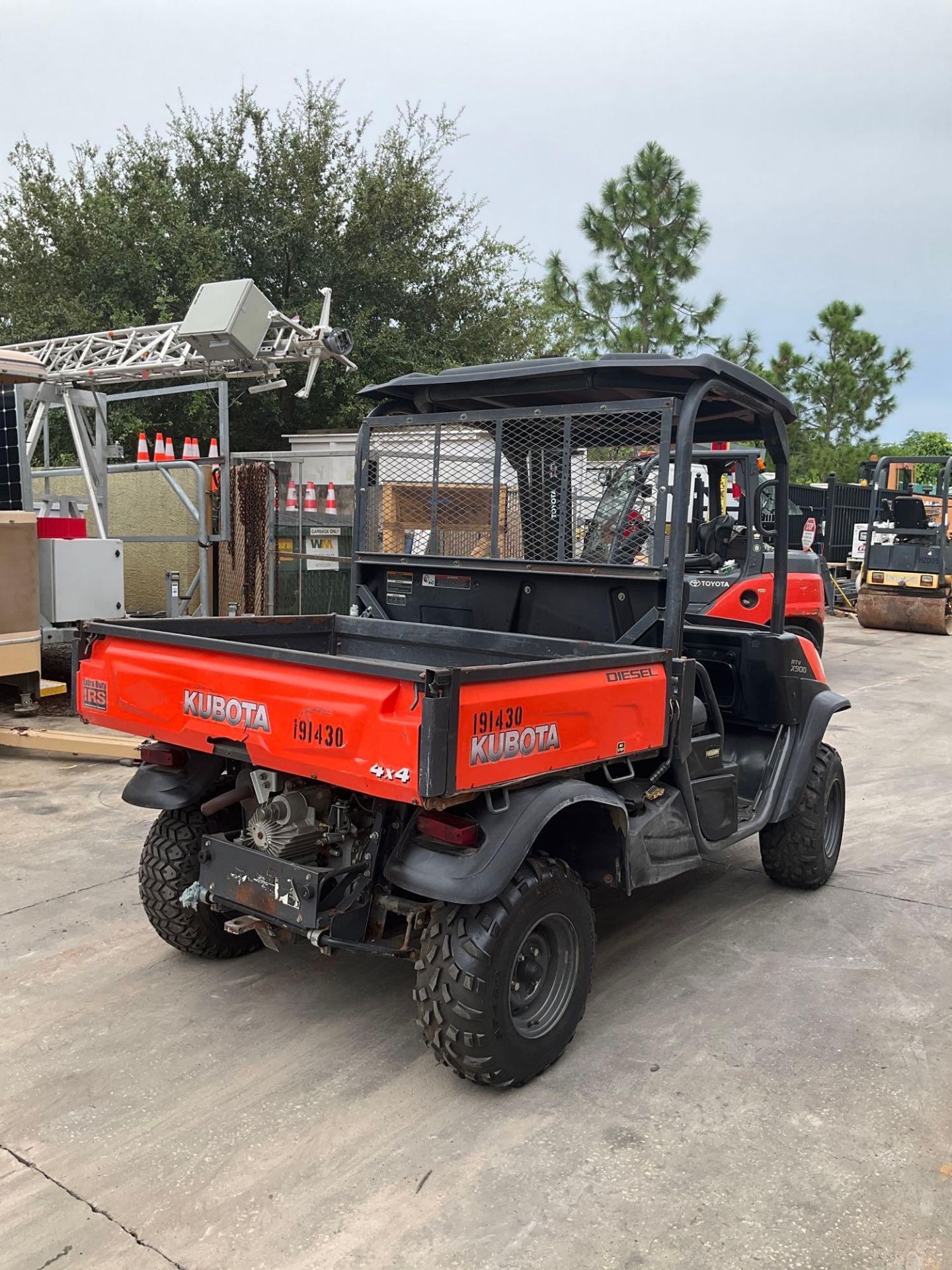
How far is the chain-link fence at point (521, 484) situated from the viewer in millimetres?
4016

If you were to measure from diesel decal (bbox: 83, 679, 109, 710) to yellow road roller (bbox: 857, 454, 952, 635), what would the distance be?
15566 millimetres

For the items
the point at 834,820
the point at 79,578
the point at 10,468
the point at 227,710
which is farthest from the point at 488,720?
the point at 10,468

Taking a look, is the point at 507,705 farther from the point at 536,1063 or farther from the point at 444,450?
the point at 444,450

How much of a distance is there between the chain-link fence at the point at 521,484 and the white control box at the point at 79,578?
178 inches

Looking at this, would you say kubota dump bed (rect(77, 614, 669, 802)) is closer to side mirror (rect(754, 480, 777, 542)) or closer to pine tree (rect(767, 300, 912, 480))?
side mirror (rect(754, 480, 777, 542))

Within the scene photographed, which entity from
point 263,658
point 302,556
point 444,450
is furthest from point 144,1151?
point 302,556

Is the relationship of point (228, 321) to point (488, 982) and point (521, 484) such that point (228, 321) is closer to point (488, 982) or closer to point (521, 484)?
point (521, 484)

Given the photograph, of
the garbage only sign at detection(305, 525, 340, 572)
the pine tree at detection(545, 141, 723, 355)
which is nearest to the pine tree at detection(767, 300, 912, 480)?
the pine tree at detection(545, 141, 723, 355)

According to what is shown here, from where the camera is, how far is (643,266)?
901 inches

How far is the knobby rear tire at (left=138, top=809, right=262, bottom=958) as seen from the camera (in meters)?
3.99

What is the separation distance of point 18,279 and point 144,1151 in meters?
17.9

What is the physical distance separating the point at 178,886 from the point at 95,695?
31.2 inches

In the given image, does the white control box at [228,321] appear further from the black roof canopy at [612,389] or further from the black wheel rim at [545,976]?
the black wheel rim at [545,976]

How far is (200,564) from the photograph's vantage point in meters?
10.6
